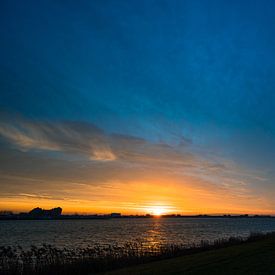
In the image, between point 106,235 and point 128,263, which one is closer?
point 128,263

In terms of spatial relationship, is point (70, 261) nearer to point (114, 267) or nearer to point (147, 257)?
point (114, 267)

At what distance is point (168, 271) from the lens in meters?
18.0

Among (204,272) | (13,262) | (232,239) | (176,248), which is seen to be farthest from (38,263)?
(232,239)

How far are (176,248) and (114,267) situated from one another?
8.58 metres

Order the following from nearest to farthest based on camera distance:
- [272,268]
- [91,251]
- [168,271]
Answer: [272,268] < [168,271] < [91,251]

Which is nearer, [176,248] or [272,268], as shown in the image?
[272,268]

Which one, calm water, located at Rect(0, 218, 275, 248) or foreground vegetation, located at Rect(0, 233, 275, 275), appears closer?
foreground vegetation, located at Rect(0, 233, 275, 275)

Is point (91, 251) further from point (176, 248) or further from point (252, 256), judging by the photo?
point (252, 256)

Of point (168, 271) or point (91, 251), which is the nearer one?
point (168, 271)

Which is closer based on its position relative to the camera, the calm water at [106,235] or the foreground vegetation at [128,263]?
the foreground vegetation at [128,263]

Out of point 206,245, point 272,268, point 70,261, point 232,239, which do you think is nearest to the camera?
point 272,268

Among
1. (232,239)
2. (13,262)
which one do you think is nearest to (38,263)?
(13,262)

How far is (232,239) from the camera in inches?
1439

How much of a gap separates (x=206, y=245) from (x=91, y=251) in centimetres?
1419
